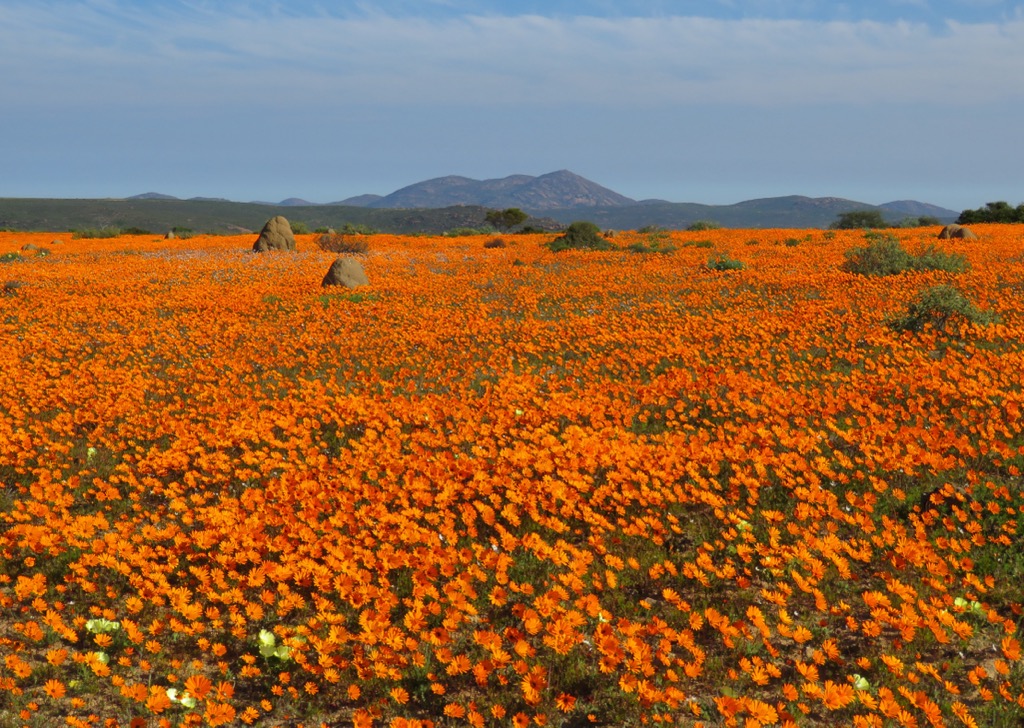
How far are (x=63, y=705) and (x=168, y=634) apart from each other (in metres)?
0.76

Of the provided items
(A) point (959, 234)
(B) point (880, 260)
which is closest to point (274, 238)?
(B) point (880, 260)

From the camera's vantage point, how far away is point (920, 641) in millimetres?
4480

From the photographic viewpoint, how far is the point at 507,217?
81.9m

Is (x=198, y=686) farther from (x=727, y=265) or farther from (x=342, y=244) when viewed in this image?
(x=342, y=244)

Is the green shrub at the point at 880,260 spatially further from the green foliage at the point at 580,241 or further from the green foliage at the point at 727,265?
the green foliage at the point at 580,241

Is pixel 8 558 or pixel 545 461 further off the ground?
pixel 545 461

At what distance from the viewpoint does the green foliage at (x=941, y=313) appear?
11.6 meters

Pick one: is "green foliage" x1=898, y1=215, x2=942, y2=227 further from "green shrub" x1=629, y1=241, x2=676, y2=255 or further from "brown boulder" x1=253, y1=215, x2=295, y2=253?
"brown boulder" x1=253, y1=215, x2=295, y2=253

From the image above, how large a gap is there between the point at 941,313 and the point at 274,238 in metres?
31.6

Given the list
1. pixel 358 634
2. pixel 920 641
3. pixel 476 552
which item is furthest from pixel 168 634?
pixel 920 641

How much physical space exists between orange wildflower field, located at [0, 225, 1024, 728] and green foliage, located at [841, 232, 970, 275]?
7285 millimetres

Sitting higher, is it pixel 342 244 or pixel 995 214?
pixel 995 214

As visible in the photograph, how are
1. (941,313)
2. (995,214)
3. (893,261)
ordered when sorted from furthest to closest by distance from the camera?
(995,214), (893,261), (941,313)

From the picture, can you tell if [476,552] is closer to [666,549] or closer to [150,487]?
[666,549]
